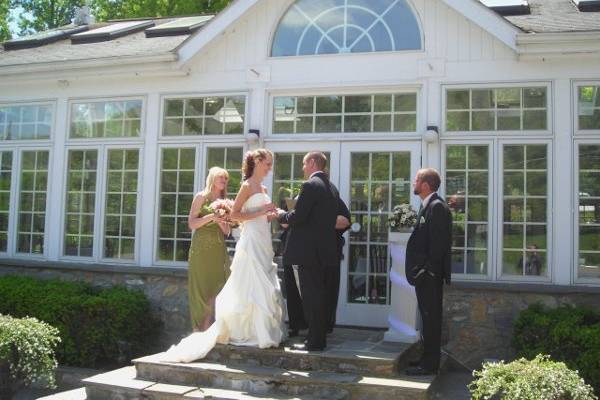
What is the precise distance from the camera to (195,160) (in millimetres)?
8023

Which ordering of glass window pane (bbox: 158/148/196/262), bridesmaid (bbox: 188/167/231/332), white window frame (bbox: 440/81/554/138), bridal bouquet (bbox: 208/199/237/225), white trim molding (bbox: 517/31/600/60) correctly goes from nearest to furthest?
bridal bouquet (bbox: 208/199/237/225), bridesmaid (bbox: 188/167/231/332), white trim molding (bbox: 517/31/600/60), white window frame (bbox: 440/81/554/138), glass window pane (bbox: 158/148/196/262)

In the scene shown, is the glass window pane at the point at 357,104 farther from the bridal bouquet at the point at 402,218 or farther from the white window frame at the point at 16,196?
the white window frame at the point at 16,196

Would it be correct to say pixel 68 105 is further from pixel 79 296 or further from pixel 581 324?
pixel 581 324

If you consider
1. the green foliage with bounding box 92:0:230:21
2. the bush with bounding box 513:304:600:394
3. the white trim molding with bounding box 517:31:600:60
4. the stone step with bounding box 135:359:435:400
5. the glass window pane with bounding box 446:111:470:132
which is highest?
the green foliage with bounding box 92:0:230:21

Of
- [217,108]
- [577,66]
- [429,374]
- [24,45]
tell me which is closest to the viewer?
[429,374]

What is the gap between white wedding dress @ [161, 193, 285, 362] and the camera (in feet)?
18.5

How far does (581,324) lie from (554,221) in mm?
1299

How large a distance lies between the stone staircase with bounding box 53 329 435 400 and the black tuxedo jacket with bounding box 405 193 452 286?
2.66 feet

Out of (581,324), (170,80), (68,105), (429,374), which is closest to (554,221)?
(581,324)

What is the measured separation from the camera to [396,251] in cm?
628

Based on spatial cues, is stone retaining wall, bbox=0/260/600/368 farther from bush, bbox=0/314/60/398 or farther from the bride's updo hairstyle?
bush, bbox=0/314/60/398

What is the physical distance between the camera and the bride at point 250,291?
222 inches

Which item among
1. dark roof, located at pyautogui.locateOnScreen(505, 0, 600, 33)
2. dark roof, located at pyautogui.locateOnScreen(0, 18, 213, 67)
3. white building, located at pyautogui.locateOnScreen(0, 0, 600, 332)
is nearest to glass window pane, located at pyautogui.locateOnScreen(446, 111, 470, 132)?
white building, located at pyautogui.locateOnScreen(0, 0, 600, 332)

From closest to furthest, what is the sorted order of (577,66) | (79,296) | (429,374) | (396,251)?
(429,374)
(396,251)
(577,66)
(79,296)
